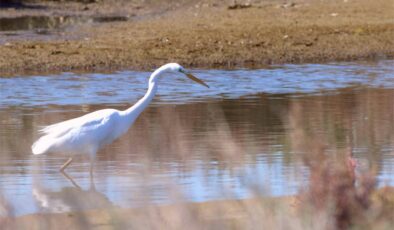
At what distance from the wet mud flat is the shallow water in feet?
2.67

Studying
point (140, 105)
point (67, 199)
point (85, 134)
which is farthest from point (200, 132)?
point (67, 199)

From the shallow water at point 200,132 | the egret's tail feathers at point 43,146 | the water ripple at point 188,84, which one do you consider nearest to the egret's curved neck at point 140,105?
the shallow water at point 200,132

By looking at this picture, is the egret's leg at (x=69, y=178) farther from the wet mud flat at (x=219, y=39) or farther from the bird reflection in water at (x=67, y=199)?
the wet mud flat at (x=219, y=39)

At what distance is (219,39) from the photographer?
19188 millimetres

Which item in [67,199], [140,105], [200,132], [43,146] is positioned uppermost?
[140,105]

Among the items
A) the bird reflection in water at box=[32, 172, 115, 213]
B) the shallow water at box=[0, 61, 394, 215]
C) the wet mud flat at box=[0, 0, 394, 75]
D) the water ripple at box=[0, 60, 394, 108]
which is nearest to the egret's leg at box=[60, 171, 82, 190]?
the shallow water at box=[0, 61, 394, 215]

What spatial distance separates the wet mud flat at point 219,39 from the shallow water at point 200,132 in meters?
0.81

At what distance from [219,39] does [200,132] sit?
8086 mm

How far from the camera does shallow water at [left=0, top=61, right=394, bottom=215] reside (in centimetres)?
765

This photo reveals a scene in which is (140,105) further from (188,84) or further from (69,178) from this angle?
(188,84)

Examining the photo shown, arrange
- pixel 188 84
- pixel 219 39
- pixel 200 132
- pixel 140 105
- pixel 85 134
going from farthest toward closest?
pixel 219 39
pixel 188 84
pixel 200 132
pixel 140 105
pixel 85 134

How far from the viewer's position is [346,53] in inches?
730

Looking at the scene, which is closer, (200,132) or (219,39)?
(200,132)

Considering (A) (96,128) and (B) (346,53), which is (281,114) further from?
(B) (346,53)
